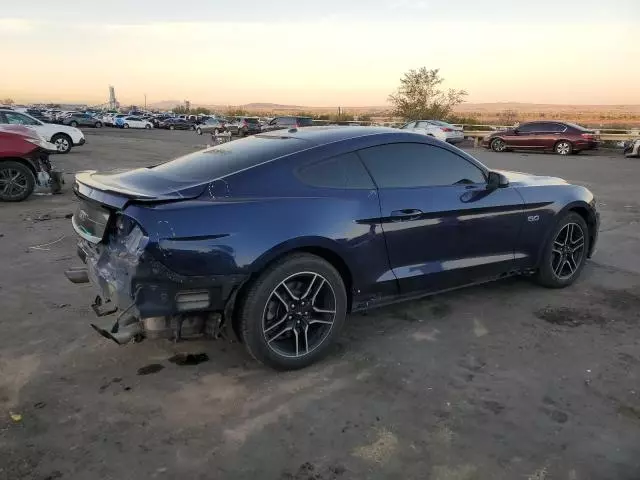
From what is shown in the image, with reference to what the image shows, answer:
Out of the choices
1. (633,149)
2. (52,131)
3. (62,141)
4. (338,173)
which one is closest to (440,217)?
(338,173)

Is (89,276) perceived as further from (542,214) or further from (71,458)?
(542,214)

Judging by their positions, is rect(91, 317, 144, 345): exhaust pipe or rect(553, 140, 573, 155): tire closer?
rect(91, 317, 144, 345): exhaust pipe

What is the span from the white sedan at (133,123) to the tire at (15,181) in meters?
47.8

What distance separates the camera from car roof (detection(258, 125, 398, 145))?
4.14 metres

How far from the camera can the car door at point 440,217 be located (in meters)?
4.11

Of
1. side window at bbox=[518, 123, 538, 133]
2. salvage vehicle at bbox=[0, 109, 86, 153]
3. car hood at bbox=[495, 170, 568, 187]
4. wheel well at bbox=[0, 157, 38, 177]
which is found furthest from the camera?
side window at bbox=[518, 123, 538, 133]

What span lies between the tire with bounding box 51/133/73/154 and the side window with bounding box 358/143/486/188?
62.8 feet

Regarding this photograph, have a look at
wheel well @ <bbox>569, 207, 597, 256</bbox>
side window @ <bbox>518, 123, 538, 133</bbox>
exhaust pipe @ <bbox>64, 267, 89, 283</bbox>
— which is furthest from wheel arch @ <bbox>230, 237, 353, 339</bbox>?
side window @ <bbox>518, 123, 538, 133</bbox>

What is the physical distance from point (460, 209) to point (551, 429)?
6.18ft

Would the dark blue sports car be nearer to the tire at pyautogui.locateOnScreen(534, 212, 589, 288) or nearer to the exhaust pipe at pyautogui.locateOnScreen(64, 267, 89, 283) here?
the exhaust pipe at pyautogui.locateOnScreen(64, 267, 89, 283)

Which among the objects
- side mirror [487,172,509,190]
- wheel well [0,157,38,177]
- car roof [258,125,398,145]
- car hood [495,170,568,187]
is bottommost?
wheel well [0,157,38,177]

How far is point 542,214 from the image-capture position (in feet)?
16.6

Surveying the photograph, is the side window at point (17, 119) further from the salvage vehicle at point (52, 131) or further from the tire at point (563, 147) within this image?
the tire at point (563, 147)

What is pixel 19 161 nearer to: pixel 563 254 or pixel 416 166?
pixel 416 166
